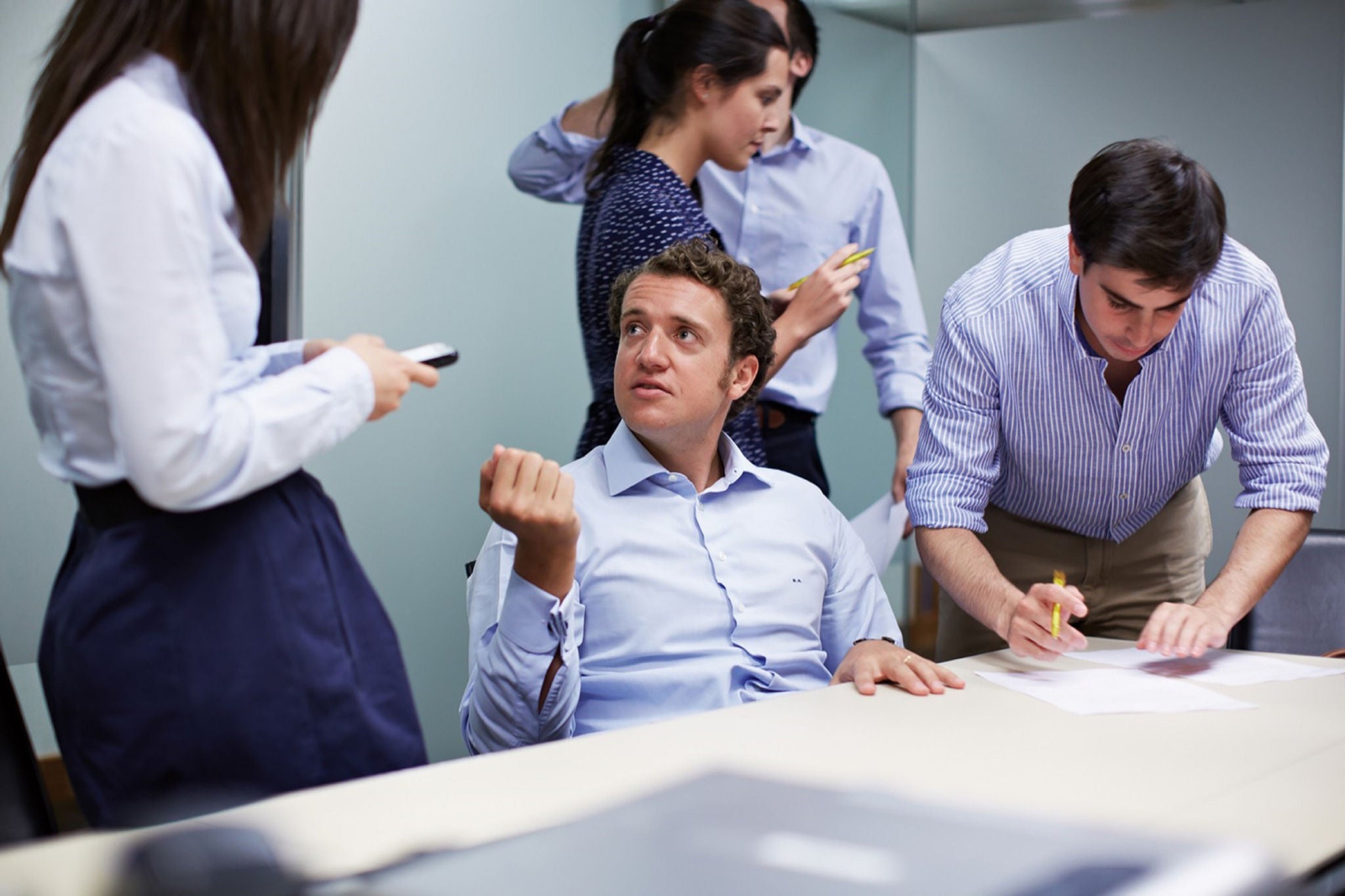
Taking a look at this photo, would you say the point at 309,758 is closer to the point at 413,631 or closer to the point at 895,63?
the point at 413,631

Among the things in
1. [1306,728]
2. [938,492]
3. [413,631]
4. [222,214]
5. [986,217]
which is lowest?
[413,631]

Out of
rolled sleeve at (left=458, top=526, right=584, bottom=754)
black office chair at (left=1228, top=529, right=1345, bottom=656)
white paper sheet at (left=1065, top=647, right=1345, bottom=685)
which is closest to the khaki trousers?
black office chair at (left=1228, top=529, right=1345, bottom=656)

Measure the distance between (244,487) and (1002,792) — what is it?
74cm

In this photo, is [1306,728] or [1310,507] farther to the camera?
[1310,507]

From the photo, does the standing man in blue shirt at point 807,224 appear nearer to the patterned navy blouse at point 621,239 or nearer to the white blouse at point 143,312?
the patterned navy blouse at point 621,239

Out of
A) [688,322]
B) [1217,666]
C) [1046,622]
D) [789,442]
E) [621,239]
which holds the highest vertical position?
[621,239]

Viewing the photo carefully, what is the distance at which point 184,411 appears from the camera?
0.93 metres

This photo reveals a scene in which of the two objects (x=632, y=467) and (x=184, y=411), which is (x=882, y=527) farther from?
(x=184, y=411)

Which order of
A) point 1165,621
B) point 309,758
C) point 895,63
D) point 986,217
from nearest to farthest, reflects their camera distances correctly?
point 309,758 < point 1165,621 < point 895,63 < point 986,217

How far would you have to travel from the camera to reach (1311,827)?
1.09 m

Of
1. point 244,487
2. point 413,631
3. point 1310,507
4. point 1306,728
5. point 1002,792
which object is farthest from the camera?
point 413,631

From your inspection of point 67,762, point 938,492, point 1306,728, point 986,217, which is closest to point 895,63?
point 986,217

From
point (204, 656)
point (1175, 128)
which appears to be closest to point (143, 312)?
point (204, 656)

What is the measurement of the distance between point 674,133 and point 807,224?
693 millimetres
